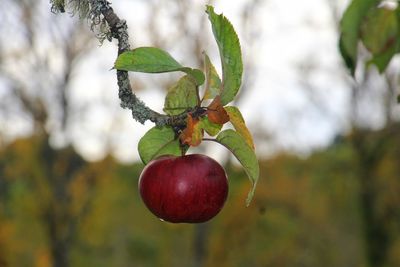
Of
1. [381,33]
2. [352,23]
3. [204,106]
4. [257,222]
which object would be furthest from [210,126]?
[257,222]

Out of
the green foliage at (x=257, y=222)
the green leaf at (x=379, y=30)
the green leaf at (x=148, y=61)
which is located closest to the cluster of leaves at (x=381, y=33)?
the green leaf at (x=379, y=30)

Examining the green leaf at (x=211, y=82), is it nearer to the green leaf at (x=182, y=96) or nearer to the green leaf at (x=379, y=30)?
the green leaf at (x=182, y=96)

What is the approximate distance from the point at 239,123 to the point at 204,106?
0.15ft

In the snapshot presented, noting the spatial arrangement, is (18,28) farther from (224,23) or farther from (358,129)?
(358,129)

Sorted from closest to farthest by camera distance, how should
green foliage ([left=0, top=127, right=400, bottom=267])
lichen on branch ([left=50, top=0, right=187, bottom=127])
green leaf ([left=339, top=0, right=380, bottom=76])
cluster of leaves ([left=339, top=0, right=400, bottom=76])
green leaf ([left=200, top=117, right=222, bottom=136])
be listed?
lichen on branch ([left=50, top=0, right=187, bottom=127]) → green leaf ([left=200, top=117, right=222, bottom=136]) → green leaf ([left=339, top=0, right=380, bottom=76]) → cluster of leaves ([left=339, top=0, right=400, bottom=76]) → green foliage ([left=0, top=127, right=400, bottom=267])

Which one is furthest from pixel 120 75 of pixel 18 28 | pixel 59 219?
pixel 59 219

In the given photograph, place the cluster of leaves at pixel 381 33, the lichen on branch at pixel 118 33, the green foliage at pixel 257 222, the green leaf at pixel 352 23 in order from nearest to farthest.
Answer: the lichen on branch at pixel 118 33 < the green leaf at pixel 352 23 < the cluster of leaves at pixel 381 33 < the green foliage at pixel 257 222

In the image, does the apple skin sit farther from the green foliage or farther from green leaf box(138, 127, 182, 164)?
the green foliage

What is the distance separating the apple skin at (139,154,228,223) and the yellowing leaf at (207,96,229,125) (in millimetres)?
40

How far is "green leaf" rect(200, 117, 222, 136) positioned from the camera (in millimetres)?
597

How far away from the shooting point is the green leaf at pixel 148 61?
1.63 ft

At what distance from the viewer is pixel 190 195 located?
1.82 ft

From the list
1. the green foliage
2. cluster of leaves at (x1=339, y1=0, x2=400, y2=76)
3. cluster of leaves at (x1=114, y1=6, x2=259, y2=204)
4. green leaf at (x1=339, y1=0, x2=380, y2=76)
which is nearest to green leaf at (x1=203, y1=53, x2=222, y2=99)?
cluster of leaves at (x1=114, y1=6, x2=259, y2=204)

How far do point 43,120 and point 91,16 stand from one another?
5.26 metres
